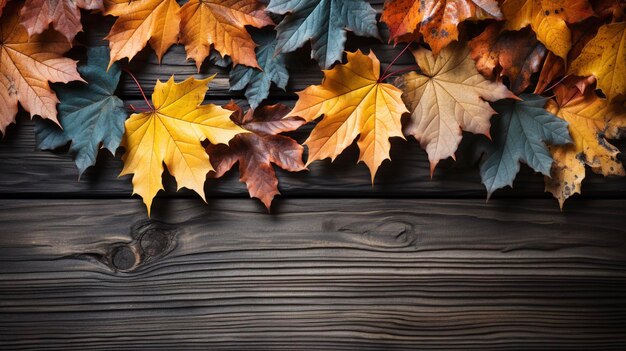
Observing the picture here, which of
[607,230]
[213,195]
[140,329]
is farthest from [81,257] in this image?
[607,230]

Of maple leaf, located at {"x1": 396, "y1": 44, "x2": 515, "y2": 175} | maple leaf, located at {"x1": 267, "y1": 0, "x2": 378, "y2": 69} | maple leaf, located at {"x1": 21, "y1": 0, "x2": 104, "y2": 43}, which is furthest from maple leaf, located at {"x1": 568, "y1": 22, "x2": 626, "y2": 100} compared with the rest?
maple leaf, located at {"x1": 21, "y1": 0, "x2": 104, "y2": 43}

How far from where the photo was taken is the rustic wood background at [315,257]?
100 centimetres

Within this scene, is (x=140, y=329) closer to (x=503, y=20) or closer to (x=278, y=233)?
(x=278, y=233)

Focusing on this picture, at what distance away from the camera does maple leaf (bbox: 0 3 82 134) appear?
0.93m

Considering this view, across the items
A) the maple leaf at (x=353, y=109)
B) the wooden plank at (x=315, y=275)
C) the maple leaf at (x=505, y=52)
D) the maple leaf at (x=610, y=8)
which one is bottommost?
the wooden plank at (x=315, y=275)

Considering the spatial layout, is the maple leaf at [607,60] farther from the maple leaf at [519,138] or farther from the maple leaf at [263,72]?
the maple leaf at [263,72]

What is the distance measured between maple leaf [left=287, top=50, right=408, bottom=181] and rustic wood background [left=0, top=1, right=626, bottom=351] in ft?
0.32

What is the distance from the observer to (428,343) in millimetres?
1010

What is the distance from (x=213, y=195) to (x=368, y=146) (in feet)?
1.01

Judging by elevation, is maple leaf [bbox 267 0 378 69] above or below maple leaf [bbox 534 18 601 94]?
above

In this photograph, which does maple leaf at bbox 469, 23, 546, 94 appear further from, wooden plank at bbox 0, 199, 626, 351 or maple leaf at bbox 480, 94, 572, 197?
wooden plank at bbox 0, 199, 626, 351

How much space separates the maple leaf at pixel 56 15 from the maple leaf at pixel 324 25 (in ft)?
1.04

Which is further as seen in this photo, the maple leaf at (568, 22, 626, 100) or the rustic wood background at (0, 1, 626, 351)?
the rustic wood background at (0, 1, 626, 351)

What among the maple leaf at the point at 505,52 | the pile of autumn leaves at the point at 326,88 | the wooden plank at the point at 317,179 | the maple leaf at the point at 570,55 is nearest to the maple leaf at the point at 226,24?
the pile of autumn leaves at the point at 326,88
